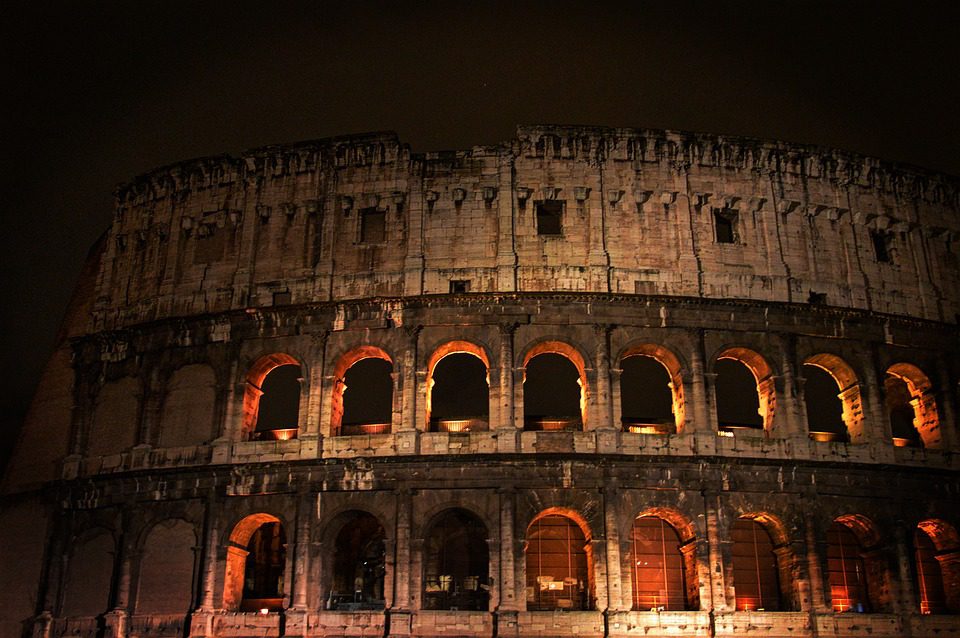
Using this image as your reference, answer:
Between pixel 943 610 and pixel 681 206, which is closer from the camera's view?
pixel 943 610

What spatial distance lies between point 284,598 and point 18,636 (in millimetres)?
7664

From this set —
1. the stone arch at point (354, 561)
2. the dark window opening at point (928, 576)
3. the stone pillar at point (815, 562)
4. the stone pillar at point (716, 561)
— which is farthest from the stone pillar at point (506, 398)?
the dark window opening at point (928, 576)

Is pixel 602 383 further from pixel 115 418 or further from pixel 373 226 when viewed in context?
pixel 115 418

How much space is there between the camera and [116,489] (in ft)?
77.6

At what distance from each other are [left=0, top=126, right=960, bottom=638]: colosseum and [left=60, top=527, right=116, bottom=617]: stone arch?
6 centimetres

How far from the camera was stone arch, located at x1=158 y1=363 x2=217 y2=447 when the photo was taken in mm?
24000

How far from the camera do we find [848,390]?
79.2 feet

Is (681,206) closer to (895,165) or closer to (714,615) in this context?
(895,165)

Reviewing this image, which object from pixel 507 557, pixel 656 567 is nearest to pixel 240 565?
pixel 507 557

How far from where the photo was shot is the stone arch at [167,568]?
22531mm

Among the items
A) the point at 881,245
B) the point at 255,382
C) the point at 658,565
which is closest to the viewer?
the point at 658,565

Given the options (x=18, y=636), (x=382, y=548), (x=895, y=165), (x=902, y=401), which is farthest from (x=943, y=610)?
(x=18, y=636)

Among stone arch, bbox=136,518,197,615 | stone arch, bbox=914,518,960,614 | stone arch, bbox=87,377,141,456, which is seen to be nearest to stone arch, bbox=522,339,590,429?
stone arch, bbox=914,518,960,614

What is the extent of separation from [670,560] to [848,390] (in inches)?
252
